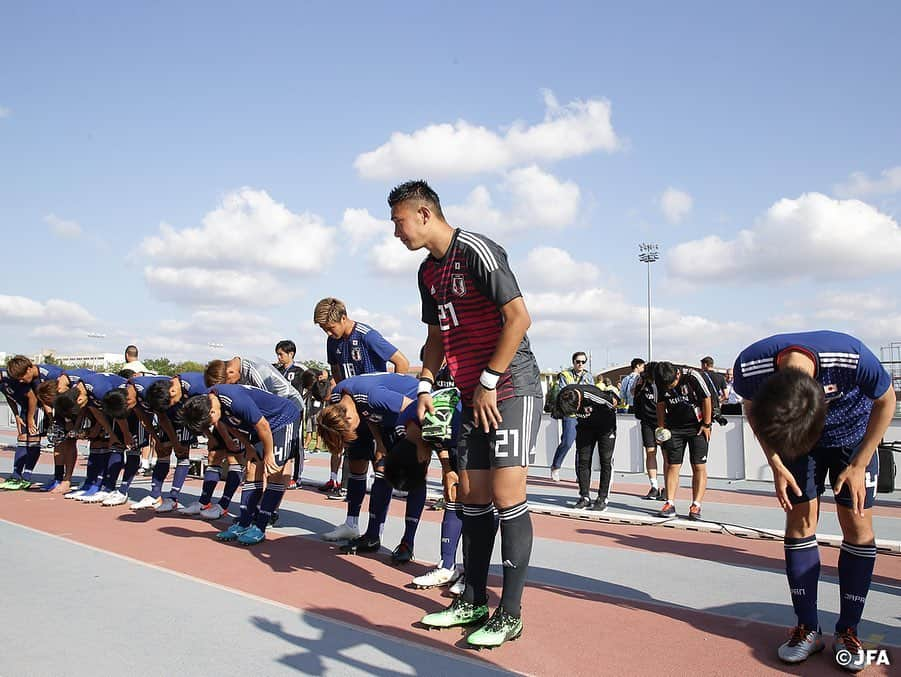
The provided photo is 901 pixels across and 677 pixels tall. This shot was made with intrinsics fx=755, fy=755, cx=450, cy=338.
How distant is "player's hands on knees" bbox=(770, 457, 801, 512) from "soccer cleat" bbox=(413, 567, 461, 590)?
2325mm

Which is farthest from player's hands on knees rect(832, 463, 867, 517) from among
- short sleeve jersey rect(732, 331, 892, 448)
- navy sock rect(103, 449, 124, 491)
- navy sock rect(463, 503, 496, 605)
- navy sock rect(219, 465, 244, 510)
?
navy sock rect(103, 449, 124, 491)

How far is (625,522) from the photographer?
7969mm

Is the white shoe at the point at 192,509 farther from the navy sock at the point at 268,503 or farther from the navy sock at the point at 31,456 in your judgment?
the navy sock at the point at 31,456

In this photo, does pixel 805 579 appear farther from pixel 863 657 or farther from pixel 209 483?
pixel 209 483

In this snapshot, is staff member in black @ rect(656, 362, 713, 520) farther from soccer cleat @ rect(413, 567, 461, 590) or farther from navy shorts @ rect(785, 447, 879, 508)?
navy shorts @ rect(785, 447, 879, 508)

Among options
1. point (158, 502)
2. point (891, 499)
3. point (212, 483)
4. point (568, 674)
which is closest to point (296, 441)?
point (212, 483)

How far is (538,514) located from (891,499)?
17.0ft

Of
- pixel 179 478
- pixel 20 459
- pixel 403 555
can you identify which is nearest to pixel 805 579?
pixel 403 555

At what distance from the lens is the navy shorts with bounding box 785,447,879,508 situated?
3.51m

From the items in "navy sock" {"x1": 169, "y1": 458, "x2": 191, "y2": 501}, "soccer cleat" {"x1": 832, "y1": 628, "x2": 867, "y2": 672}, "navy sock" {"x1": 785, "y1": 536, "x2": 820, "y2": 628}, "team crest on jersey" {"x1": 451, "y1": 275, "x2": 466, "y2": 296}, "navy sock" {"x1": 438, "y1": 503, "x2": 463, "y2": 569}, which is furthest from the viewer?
"navy sock" {"x1": 169, "y1": 458, "x2": 191, "y2": 501}

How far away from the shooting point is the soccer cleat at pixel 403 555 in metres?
5.72

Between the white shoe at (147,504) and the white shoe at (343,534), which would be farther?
the white shoe at (147,504)

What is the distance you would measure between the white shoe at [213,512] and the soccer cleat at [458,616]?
4591 mm

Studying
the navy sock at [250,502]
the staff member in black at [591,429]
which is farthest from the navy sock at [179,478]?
the staff member in black at [591,429]
